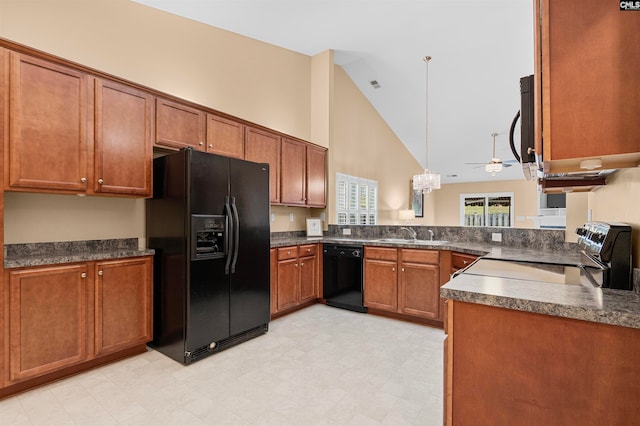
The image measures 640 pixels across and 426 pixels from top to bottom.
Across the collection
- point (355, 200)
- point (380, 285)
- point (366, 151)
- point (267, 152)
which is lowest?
point (380, 285)

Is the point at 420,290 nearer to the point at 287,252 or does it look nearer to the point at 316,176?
the point at 287,252

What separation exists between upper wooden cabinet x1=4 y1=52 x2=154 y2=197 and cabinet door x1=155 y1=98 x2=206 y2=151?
0.31 ft

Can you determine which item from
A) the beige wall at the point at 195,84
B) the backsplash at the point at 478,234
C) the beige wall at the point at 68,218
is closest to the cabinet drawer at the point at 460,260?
the backsplash at the point at 478,234

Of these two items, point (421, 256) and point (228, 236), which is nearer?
point (228, 236)

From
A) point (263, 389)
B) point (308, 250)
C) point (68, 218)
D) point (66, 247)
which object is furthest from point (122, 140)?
point (308, 250)

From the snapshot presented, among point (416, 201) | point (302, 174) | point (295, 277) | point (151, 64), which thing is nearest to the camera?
point (151, 64)

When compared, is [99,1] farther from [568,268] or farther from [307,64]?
[568,268]

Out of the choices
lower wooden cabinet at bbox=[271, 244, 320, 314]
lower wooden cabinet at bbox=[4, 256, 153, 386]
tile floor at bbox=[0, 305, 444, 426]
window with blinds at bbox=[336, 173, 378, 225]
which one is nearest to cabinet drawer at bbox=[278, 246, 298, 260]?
lower wooden cabinet at bbox=[271, 244, 320, 314]

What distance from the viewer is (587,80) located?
105cm

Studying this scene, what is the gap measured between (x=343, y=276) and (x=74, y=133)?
312 centimetres

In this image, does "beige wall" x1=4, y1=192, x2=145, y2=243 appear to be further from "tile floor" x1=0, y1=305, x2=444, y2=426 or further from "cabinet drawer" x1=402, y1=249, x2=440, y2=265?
"cabinet drawer" x1=402, y1=249, x2=440, y2=265

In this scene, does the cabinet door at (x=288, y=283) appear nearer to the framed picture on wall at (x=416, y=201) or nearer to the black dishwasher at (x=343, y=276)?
the black dishwasher at (x=343, y=276)

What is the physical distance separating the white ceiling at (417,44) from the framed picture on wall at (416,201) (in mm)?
1893

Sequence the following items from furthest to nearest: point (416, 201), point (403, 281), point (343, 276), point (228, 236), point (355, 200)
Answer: point (416, 201), point (355, 200), point (343, 276), point (403, 281), point (228, 236)
